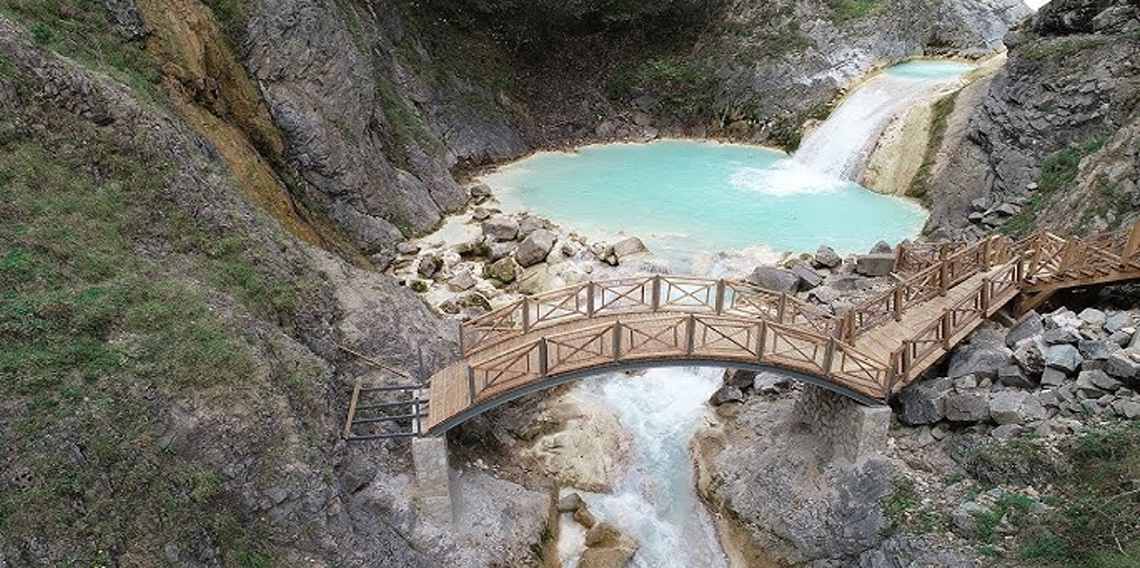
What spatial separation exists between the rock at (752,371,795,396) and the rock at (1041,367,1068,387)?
5.31 meters

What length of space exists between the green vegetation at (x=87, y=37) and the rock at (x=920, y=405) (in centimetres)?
1681

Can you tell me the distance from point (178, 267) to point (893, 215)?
22.9 m

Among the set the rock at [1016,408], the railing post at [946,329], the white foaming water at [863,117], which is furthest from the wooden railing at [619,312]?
the white foaming water at [863,117]

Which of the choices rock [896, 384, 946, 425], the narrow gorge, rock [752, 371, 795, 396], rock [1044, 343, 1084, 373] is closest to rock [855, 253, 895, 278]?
the narrow gorge

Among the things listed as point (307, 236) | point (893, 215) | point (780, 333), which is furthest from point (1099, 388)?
point (307, 236)

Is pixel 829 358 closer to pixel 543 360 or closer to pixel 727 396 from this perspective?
pixel 727 396

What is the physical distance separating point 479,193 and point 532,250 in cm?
702

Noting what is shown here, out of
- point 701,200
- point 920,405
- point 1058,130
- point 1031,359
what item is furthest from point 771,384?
point 1058,130

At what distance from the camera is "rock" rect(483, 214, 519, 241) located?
2456 cm

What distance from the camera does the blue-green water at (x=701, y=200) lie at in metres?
24.6

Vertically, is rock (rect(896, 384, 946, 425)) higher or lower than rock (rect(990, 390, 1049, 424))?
lower

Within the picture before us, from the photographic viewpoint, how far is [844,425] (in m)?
14.0

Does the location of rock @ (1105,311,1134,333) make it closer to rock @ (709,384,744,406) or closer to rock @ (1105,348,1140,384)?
rock @ (1105,348,1140,384)

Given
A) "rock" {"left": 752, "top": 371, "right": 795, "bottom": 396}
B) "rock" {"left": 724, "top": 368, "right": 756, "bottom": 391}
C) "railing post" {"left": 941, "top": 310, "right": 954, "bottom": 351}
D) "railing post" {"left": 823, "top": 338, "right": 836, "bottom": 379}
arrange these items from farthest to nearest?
1. "rock" {"left": 724, "top": 368, "right": 756, "bottom": 391}
2. "rock" {"left": 752, "top": 371, "right": 795, "bottom": 396}
3. "railing post" {"left": 941, "top": 310, "right": 954, "bottom": 351}
4. "railing post" {"left": 823, "top": 338, "right": 836, "bottom": 379}
